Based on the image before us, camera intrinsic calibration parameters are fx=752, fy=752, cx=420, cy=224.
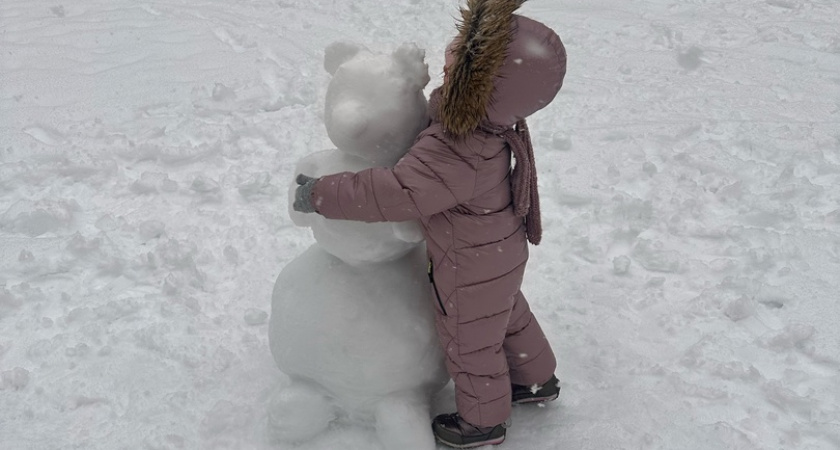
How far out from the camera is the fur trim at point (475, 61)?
1900mm

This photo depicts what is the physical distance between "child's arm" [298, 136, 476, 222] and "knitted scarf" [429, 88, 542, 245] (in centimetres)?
12

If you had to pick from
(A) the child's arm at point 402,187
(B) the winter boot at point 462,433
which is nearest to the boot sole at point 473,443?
(B) the winter boot at point 462,433

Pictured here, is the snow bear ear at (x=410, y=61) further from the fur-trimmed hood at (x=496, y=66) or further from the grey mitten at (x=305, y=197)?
the grey mitten at (x=305, y=197)

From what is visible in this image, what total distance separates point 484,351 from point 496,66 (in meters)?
0.95

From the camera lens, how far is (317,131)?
14.4ft

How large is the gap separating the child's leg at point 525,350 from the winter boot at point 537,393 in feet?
0.10

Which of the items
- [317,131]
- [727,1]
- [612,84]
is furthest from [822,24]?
[317,131]

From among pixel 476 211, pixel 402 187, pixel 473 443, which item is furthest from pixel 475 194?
pixel 473 443

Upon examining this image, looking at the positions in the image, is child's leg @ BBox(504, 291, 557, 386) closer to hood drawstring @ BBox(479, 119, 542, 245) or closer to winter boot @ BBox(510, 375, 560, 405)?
winter boot @ BBox(510, 375, 560, 405)

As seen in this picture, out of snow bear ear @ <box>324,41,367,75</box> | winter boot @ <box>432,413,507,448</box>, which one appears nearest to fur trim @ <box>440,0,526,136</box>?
snow bear ear @ <box>324,41,367,75</box>

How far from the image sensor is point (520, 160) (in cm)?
216

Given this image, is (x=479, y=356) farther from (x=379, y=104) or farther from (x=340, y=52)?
(x=340, y=52)

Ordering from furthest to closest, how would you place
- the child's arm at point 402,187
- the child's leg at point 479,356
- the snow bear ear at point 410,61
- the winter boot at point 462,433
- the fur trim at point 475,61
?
the winter boot at point 462,433
the child's leg at point 479,356
the snow bear ear at point 410,61
the child's arm at point 402,187
the fur trim at point 475,61

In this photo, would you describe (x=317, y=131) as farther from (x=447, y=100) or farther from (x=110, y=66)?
(x=447, y=100)
